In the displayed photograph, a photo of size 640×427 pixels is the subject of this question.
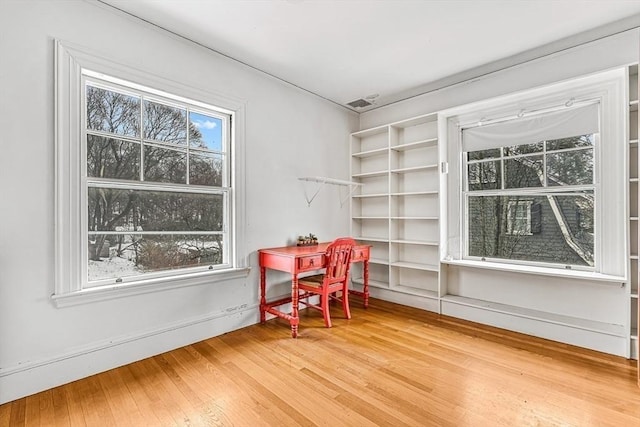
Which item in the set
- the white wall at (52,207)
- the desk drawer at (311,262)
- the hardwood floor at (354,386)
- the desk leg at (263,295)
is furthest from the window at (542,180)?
the white wall at (52,207)

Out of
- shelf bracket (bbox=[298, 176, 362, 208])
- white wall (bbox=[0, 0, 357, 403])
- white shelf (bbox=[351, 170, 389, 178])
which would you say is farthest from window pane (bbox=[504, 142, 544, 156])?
white wall (bbox=[0, 0, 357, 403])

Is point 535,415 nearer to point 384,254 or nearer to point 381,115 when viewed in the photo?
point 384,254

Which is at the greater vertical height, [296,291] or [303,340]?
[296,291]

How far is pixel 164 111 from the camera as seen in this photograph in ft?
8.37

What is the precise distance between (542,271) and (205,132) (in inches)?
133

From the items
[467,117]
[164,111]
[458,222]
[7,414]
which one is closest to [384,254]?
[458,222]

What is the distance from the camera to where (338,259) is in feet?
9.82

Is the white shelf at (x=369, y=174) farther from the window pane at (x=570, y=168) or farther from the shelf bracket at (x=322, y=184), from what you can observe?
the window pane at (x=570, y=168)

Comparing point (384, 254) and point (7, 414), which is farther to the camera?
point (384, 254)

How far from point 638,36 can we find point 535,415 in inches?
115

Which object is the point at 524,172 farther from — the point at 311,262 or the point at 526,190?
the point at 311,262

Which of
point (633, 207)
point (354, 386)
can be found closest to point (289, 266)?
point (354, 386)

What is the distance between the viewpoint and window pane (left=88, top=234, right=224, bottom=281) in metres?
2.20

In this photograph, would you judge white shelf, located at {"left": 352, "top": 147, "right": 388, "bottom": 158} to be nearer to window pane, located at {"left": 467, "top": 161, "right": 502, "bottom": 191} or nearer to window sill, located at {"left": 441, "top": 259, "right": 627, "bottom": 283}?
window pane, located at {"left": 467, "top": 161, "right": 502, "bottom": 191}
